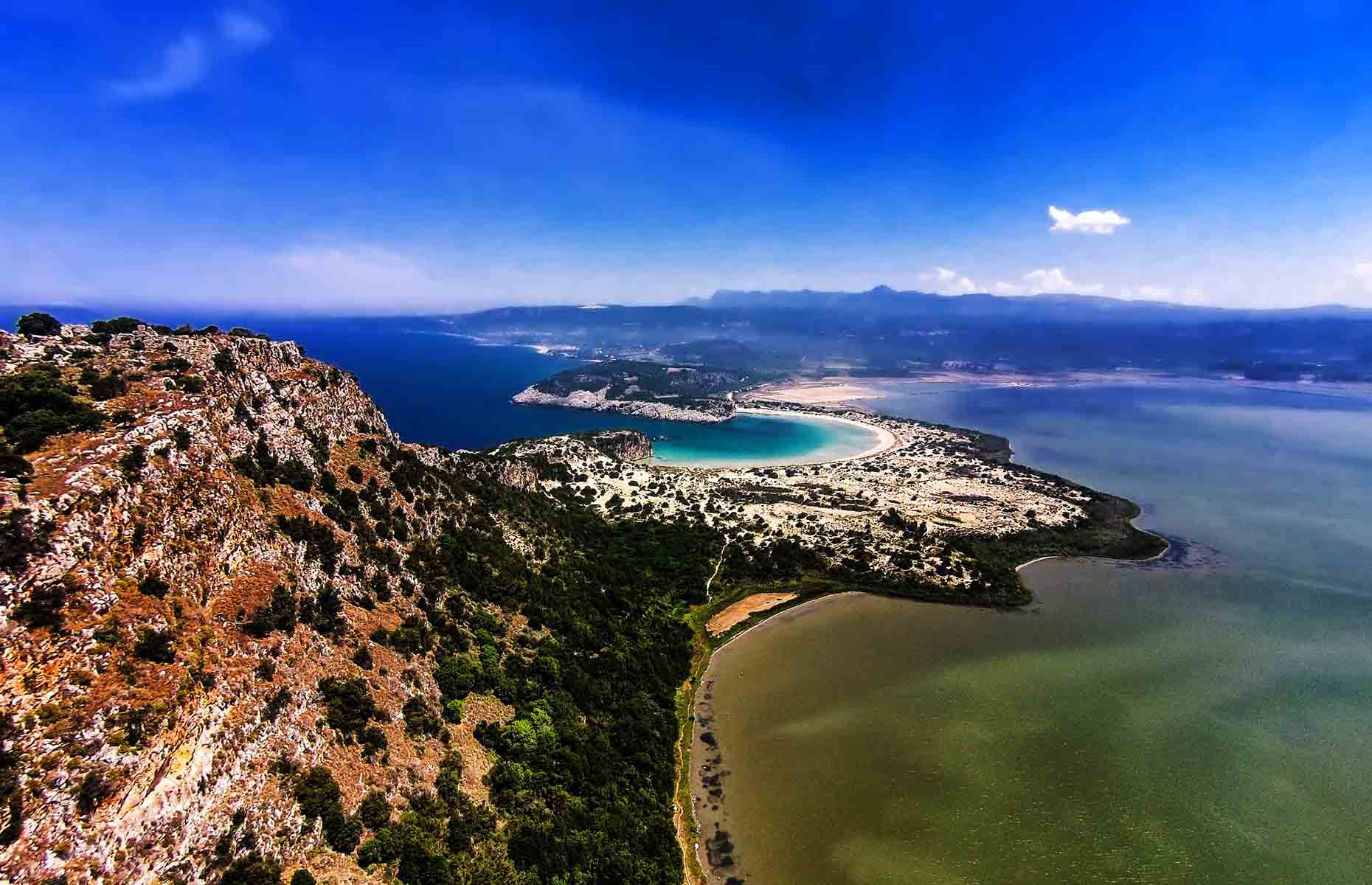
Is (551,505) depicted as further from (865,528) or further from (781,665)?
(865,528)

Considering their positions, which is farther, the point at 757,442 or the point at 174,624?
the point at 757,442

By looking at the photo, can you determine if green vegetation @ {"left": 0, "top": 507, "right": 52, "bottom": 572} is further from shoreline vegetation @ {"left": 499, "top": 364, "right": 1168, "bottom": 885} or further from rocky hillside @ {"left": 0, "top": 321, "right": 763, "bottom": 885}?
shoreline vegetation @ {"left": 499, "top": 364, "right": 1168, "bottom": 885}

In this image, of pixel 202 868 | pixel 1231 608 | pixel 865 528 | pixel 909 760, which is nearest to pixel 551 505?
pixel 865 528

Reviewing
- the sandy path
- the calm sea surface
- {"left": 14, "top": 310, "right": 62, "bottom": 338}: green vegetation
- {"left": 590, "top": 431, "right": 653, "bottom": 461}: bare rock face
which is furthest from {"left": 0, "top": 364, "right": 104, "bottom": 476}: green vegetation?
{"left": 590, "top": 431, "right": 653, "bottom": 461}: bare rock face

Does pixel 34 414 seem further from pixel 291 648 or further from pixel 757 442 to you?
pixel 757 442

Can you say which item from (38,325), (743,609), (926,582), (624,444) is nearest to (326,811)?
(38,325)

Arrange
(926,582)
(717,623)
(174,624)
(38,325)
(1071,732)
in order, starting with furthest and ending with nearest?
1. (926,582)
2. (717,623)
3. (1071,732)
4. (38,325)
5. (174,624)

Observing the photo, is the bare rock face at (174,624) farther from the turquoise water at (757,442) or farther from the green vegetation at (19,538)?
the turquoise water at (757,442)

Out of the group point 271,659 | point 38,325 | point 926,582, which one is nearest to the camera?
point 271,659
